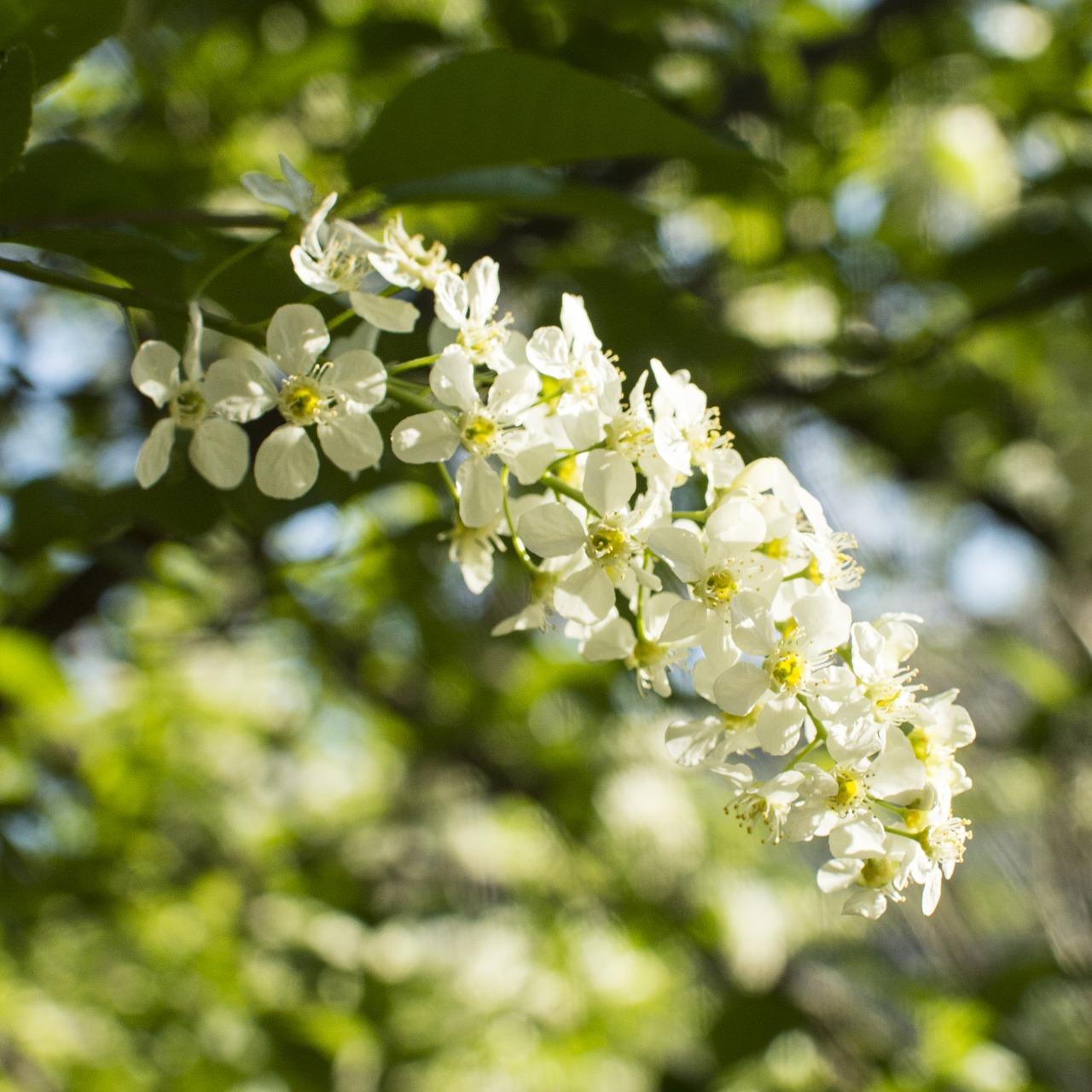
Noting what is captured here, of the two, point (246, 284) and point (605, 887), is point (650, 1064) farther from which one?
point (246, 284)

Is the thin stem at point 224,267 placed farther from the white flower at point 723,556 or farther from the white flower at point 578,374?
the white flower at point 723,556

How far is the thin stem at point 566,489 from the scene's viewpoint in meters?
0.67

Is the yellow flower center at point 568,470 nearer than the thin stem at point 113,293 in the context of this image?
No

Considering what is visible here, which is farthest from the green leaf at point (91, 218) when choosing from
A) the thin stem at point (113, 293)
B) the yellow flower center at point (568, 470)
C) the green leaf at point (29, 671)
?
the green leaf at point (29, 671)

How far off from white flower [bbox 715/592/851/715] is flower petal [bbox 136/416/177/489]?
0.38 meters

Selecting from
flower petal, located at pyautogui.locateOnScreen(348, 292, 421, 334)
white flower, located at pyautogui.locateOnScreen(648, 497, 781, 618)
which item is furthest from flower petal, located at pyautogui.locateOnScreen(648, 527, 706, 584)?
flower petal, located at pyautogui.locateOnScreen(348, 292, 421, 334)

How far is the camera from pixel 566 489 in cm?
67

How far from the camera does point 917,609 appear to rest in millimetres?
2188

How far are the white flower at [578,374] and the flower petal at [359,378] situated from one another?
0.32 feet

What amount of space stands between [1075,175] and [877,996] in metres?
1.67

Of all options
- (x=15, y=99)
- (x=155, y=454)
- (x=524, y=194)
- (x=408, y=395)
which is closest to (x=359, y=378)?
(x=408, y=395)

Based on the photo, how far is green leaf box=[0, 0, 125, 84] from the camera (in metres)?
0.78

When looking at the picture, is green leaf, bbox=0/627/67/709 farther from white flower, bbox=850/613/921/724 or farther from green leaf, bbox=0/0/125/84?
white flower, bbox=850/613/921/724

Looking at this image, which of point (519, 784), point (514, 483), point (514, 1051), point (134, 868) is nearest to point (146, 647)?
point (134, 868)
